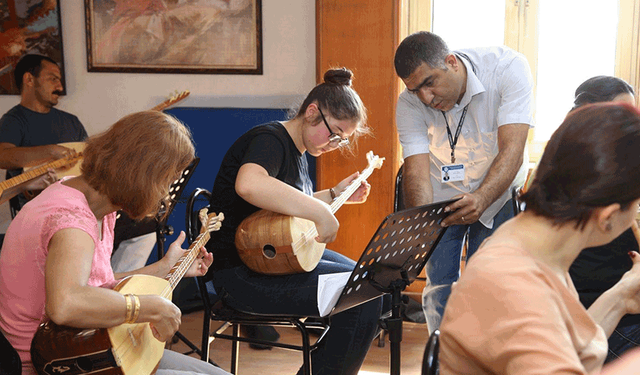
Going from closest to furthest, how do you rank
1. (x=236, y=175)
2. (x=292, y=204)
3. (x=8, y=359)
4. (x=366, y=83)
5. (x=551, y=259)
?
(x=551, y=259)
(x=8, y=359)
(x=292, y=204)
(x=236, y=175)
(x=366, y=83)

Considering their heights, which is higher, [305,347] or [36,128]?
[36,128]

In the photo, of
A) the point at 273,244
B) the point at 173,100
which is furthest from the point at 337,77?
the point at 173,100

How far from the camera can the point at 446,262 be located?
8.25 ft

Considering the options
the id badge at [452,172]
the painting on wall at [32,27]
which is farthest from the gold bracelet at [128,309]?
the painting on wall at [32,27]

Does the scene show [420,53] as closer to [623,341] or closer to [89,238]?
[623,341]

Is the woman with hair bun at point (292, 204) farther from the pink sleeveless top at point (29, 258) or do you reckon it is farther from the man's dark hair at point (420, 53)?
the pink sleeveless top at point (29, 258)

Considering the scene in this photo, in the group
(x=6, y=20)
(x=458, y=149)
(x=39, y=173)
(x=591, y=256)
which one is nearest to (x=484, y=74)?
(x=458, y=149)

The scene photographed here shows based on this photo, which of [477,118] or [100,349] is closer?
[100,349]

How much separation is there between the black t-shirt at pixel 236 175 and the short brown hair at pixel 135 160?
1.64 feet

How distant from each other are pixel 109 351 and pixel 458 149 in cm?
155

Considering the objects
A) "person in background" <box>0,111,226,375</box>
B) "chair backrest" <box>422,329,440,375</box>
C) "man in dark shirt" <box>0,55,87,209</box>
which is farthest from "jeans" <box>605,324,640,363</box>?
"man in dark shirt" <box>0,55,87,209</box>

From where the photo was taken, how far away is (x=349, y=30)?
3660 millimetres

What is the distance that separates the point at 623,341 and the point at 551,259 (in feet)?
3.36

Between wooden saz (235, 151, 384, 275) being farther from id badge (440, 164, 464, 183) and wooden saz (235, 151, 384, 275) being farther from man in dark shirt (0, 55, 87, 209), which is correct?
man in dark shirt (0, 55, 87, 209)
